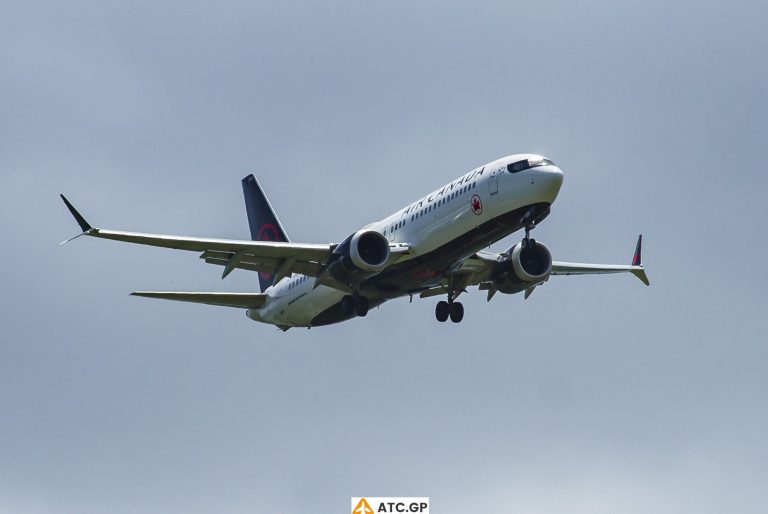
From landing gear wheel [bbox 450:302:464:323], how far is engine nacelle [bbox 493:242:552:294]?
8.11ft

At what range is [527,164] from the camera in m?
51.3

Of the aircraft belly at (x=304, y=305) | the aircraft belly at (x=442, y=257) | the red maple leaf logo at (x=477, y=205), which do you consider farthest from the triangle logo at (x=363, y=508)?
the aircraft belly at (x=304, y=305)

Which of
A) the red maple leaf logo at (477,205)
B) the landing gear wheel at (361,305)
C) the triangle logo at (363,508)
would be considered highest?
the red maple leaf logo at (477,205)

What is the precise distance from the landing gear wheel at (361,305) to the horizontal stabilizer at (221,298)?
7472 mm

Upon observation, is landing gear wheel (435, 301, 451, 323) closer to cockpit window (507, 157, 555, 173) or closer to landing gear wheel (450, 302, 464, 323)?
landing gear wheel (450, 302, 464, 323)

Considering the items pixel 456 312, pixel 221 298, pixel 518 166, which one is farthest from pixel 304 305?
pixel 518 166

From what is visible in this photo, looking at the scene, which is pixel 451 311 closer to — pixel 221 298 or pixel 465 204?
pixel 465 204

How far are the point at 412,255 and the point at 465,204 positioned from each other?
336 centimetres

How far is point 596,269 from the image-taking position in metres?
65.4

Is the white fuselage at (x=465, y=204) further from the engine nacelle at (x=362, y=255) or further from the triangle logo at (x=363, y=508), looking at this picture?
the triangle logo at (x=363, y=508)

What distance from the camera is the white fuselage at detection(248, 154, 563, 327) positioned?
167ft

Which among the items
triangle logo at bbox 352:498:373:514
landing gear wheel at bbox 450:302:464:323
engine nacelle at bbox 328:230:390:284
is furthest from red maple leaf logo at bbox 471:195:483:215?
triangle logo at bbox 352:498:373:514

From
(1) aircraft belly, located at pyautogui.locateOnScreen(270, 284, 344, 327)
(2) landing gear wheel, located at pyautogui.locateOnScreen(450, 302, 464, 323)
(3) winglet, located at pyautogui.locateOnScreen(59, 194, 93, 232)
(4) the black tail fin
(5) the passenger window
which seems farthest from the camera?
(4) the black tail fin

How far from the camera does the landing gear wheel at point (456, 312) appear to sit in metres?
59.1
